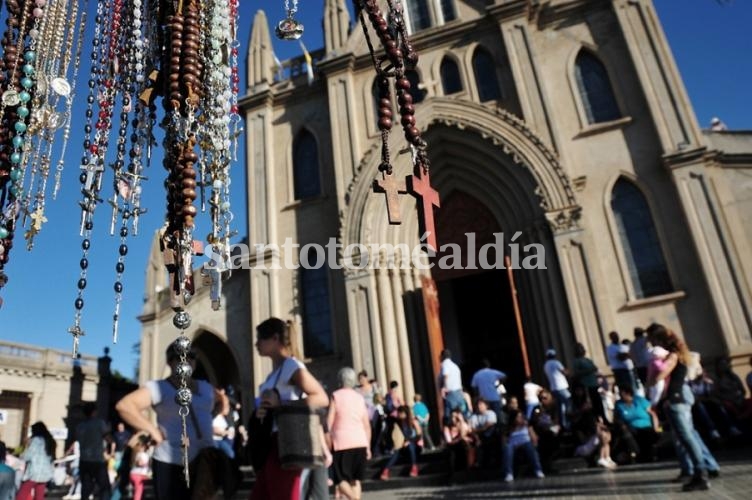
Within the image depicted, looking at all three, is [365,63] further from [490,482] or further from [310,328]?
[490,482]

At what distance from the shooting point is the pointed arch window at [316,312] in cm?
1400

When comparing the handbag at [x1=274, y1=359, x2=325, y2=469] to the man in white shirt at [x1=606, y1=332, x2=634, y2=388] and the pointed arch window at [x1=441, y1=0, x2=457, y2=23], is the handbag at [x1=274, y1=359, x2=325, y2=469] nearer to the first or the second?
the man in white shirt at [x1=606, y1=332, x2=634, y2=388]

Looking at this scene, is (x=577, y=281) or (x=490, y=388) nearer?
(x=490, y=388)

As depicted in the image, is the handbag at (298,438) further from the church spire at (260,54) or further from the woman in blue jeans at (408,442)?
the church spire at (260,54)

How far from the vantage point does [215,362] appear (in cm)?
1798

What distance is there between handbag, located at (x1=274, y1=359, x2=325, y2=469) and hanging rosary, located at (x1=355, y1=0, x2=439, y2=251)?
1.25 metres

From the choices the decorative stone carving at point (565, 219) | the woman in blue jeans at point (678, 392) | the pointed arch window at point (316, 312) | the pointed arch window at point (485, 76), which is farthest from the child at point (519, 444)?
the pointed arch window at point (485, 76)

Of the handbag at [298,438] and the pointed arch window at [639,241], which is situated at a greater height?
the pointed arch window at [639,241]

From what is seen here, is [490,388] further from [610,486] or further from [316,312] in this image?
→ [316,312]

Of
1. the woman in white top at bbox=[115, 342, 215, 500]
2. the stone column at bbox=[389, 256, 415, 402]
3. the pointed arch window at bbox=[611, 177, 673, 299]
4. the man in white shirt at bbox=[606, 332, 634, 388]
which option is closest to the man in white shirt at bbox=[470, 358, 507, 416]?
the man in white shirt at bbox=[606, 332, 634, 388]

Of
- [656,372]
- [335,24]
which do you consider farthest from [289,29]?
[335,24]

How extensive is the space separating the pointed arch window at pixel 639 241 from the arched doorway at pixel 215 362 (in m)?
12.7

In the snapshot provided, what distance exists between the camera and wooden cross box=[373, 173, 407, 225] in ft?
9.87

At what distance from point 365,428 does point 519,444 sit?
375 centimetres
